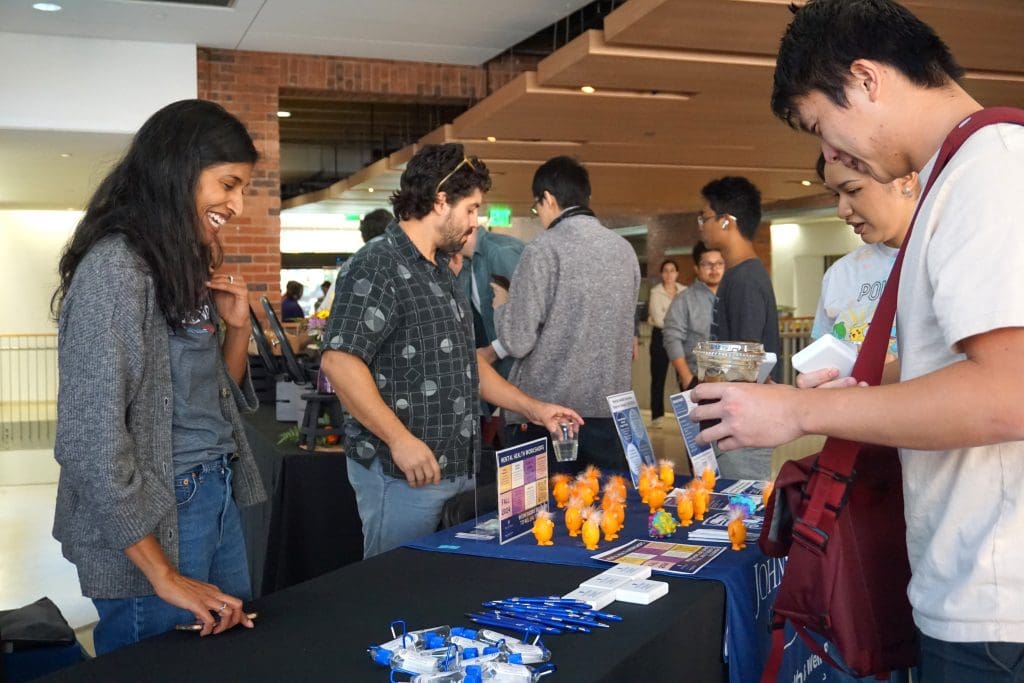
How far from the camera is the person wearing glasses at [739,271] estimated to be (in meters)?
3.49

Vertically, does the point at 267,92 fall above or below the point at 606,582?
above

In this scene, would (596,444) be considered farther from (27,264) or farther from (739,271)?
(27,264)

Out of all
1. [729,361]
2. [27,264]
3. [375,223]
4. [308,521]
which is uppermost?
[27,264]

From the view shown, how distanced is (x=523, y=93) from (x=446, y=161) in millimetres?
4330

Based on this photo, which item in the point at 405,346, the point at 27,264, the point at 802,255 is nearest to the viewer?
the point at 405,346

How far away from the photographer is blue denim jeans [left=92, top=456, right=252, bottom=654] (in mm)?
1622

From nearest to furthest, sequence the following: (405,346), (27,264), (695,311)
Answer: (405,346)
(695,311)
(27,264)

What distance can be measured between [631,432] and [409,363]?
65 cm

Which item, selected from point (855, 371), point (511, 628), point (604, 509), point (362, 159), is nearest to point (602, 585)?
point (511, 628)

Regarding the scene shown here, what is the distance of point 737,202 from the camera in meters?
3.61

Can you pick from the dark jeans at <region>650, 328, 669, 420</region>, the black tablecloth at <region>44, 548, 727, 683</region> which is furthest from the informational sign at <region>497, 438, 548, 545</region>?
the dark jeans at <region>650, 328, 669, 420</region>

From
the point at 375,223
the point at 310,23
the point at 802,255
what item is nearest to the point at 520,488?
the point at 375,223

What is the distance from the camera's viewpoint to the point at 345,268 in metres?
2.45

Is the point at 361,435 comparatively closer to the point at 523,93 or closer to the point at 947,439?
the point at 947,439
